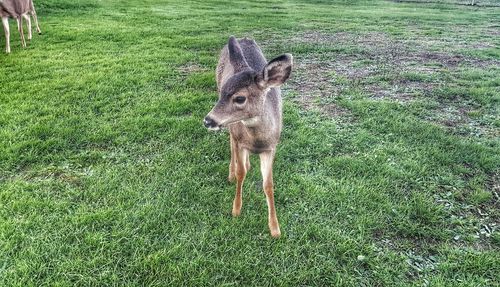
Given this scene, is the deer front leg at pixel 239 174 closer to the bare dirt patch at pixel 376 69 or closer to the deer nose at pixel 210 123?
the deer nose at pixel 210 123

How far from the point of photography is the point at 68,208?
395 cm

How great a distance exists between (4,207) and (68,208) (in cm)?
61

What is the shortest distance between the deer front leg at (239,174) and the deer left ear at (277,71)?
80 centimetres

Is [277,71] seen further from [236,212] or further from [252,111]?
[236,212]

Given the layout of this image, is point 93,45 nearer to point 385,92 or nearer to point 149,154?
point 149,154

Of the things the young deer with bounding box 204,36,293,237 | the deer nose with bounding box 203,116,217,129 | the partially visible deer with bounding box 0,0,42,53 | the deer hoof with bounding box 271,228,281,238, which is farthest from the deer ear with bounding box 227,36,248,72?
the partially visible deer with bounding box 0,0,42,53

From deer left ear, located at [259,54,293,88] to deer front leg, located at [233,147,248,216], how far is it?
2.63 feet

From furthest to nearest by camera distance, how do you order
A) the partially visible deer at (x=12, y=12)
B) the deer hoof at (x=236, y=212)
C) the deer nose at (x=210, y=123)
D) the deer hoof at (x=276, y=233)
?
the partially visible deer at (x=12, y=12) < the deer hoof at (x=236, y=212) < the deer hoof at (x=276, y=233) < the deer nose at (x=210, y=123)

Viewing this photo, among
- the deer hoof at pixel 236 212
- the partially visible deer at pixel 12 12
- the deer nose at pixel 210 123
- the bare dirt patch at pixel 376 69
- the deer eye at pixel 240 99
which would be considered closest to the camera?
the deer nose at pixel 210 123

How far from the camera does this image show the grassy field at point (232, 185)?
11.1 ft

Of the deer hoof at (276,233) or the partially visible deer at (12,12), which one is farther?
the partially visible deer at (12,12)

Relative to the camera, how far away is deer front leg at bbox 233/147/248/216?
3936 millimetres

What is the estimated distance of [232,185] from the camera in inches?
178

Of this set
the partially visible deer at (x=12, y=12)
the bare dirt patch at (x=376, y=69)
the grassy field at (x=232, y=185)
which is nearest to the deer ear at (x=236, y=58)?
the grassy field at (x=232, y=185)
